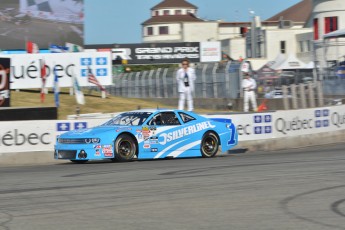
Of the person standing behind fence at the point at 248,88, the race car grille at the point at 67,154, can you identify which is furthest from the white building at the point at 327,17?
the race car grille at the point at 67,154

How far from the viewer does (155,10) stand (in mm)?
152750

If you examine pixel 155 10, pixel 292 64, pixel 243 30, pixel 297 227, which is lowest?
pixel 297 227

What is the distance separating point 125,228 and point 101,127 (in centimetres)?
911

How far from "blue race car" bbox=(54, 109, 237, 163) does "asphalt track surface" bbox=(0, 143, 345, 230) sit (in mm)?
896

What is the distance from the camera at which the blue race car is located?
1573 centimetres

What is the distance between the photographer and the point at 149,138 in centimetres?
1642

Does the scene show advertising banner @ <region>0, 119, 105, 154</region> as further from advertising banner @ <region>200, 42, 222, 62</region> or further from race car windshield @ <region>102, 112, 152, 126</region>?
advertising banner @ <region>200, 42, 222, 62</region>

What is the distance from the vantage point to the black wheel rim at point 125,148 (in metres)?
16.0

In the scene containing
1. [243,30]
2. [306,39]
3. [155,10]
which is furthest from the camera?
[155,10]

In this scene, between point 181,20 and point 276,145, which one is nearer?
point 276,145

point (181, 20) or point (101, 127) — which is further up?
point (181, 20)

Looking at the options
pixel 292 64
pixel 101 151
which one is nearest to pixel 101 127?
pixel 101 151

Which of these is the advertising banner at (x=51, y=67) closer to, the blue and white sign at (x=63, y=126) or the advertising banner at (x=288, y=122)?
the advertising banner at (x=288, y=122)

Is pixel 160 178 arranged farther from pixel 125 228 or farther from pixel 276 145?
pixel 276 145
